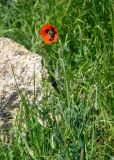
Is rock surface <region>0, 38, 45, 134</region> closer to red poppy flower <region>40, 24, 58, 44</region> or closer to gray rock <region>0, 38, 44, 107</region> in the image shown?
gray rock <region>0, 38, 44, 107</region>

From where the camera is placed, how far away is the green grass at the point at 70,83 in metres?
2.55

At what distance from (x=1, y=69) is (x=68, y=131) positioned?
0.62 m

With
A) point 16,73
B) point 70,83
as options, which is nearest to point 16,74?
point 16,73

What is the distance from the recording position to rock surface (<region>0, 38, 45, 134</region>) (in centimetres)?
288

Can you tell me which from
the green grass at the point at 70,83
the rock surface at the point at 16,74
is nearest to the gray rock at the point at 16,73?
the rock surface at the point at 16,74

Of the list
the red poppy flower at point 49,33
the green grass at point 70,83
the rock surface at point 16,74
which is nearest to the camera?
the green grass at point 70,83

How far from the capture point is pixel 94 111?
2857mm

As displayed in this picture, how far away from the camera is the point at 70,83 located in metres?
2.95

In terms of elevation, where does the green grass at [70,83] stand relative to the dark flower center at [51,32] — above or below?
below

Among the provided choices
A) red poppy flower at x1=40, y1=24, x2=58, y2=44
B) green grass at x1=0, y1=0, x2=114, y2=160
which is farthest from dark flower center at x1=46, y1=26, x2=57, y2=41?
green grass at x1=0, y1=0, x2=114, y2=160

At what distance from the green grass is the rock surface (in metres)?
0.12

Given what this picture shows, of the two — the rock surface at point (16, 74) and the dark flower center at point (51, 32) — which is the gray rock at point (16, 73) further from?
the dark flower center at point (51, 32)

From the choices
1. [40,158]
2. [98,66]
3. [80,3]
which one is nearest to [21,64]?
[98,66]

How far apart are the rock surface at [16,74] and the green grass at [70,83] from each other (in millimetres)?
121
